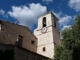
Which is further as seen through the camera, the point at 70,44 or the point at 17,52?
the point at 17,52

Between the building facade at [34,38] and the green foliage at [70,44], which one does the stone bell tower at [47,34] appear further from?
the green foliage at [70,44]

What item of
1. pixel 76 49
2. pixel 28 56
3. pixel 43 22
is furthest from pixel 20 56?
pixel 43 22

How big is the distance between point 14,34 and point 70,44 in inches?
394

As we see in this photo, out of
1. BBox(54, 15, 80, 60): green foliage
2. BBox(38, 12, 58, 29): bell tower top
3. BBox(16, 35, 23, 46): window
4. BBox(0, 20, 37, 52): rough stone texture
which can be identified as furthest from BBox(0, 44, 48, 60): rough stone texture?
BBox(38, 12, 58, 29): bell tower top

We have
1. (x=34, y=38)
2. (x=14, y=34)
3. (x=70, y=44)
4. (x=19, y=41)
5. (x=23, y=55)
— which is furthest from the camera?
(x=34, y=38)

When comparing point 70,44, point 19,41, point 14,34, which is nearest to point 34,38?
point 19,41

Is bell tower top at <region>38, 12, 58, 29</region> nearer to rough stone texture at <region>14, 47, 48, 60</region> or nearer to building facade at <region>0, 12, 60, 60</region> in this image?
building facade at <region>0, 12, 60, 60</region>

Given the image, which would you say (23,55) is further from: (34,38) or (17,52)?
(34,38)

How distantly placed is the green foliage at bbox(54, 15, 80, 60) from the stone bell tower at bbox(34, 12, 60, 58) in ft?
23.1

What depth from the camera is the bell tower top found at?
99.4ft

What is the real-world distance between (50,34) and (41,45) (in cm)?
242

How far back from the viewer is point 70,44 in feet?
63.4

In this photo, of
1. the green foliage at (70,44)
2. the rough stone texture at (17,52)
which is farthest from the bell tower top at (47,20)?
the rough stone texture at (17,52)

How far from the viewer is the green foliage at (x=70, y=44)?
60.7ft
